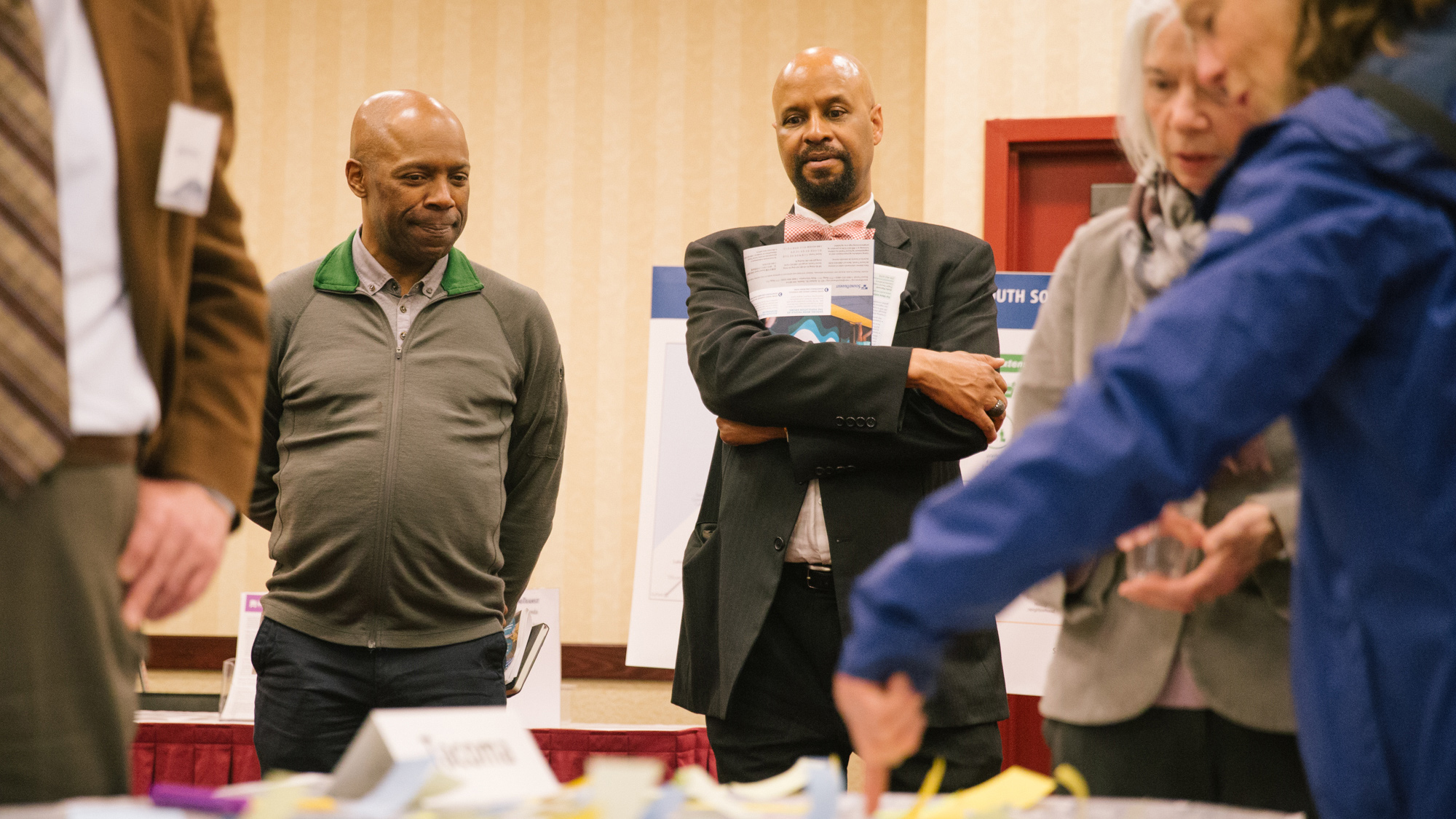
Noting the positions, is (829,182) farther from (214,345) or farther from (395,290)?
(214,345)

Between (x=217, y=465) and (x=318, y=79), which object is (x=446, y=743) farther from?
(x=318, y=79)

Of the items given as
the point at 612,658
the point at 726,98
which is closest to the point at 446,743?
the point at 612,658

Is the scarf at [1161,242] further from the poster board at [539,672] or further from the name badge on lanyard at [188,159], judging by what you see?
A: the poster board at [539,672]

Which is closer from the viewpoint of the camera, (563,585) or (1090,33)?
(1090,33)

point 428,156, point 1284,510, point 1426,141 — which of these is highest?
point 428,156

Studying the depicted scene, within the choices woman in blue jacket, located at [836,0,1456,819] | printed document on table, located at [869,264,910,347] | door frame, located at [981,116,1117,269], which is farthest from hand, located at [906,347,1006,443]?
door frame, located at [981,116,1117,269]

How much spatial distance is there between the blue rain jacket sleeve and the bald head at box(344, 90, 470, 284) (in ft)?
6.51

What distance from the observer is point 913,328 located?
7.64 feet

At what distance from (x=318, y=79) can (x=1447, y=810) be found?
16.2ft

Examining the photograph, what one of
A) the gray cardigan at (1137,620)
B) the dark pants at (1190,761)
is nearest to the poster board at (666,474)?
the gray cardigan at (1137,620)

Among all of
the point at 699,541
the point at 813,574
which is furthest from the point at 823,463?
the point at 699,541

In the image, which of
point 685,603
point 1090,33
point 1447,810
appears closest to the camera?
point 1447,810

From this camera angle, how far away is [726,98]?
4.81m

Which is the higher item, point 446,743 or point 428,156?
point 428,156
